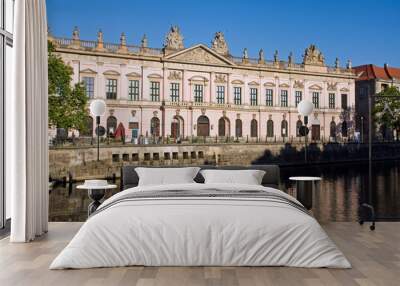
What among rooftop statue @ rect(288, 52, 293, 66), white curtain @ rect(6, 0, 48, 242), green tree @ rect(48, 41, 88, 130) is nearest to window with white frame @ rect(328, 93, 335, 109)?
rooftop statue @ rect(288, 52, 293, 66)

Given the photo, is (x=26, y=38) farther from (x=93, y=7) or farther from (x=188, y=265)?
(x=93, y=7)

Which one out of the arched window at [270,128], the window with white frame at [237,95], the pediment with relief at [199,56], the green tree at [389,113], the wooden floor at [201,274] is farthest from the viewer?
the window with white frame at [237,95]

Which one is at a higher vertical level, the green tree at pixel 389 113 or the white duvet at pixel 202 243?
the green tree at pixel 389 113

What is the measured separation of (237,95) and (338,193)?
3870 mm

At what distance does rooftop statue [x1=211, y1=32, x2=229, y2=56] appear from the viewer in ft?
35.8

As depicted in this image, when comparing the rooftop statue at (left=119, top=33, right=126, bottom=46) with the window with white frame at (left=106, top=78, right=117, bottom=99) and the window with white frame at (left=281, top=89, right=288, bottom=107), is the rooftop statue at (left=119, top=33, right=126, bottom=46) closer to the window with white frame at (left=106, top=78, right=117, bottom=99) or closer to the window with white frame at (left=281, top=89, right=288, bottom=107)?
the window with white frame at (left=106, top=78, right=117, bottom=99)

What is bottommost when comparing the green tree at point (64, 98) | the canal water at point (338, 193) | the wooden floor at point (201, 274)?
the canal water at point (338, 193)

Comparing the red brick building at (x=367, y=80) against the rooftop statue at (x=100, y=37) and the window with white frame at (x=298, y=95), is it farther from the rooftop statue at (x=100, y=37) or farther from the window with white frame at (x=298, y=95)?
the rooftop statue at (x=100, y=37)

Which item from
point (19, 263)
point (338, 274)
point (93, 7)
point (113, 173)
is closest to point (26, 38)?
point (19, 263)

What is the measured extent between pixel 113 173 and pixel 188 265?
939 cm

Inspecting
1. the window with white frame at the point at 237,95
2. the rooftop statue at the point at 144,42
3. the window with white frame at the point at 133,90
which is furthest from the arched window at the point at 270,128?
the rooftop statue at the point at 144,42

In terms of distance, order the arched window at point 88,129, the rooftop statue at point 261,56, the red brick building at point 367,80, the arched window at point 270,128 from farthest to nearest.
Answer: the arched window at point 270,128
the red brick building at point 367,80
the rooftop statue at point 261,56
the arched window at point 88,129

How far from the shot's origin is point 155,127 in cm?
1259

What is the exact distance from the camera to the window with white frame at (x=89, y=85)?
11.7 meters
